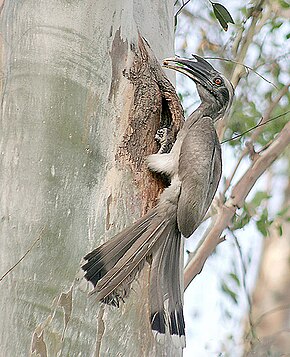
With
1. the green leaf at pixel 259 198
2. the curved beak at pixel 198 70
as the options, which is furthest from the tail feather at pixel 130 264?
the green leaf at pixel 259 198

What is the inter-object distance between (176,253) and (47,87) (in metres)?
0.76

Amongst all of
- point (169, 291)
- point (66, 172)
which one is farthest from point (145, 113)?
point (169, 291)

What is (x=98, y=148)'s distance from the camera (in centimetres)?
250

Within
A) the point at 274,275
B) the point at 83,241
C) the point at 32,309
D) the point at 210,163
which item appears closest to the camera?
the point at 32,309

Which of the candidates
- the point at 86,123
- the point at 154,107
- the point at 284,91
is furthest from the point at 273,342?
the point at 86,123

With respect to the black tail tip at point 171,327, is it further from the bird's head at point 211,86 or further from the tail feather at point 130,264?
the bird's head at point 211,86

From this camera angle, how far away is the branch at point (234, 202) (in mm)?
4051

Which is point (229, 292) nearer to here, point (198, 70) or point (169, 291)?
point (198, 70)

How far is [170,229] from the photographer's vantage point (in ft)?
9.53

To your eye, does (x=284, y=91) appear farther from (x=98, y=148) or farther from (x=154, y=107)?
(x=98, y=148)

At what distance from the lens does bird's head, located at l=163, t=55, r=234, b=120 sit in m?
3.40

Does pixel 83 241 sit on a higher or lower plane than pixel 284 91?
lower

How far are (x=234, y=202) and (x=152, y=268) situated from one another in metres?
1.66

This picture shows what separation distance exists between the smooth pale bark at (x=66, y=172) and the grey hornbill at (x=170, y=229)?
4 cm
